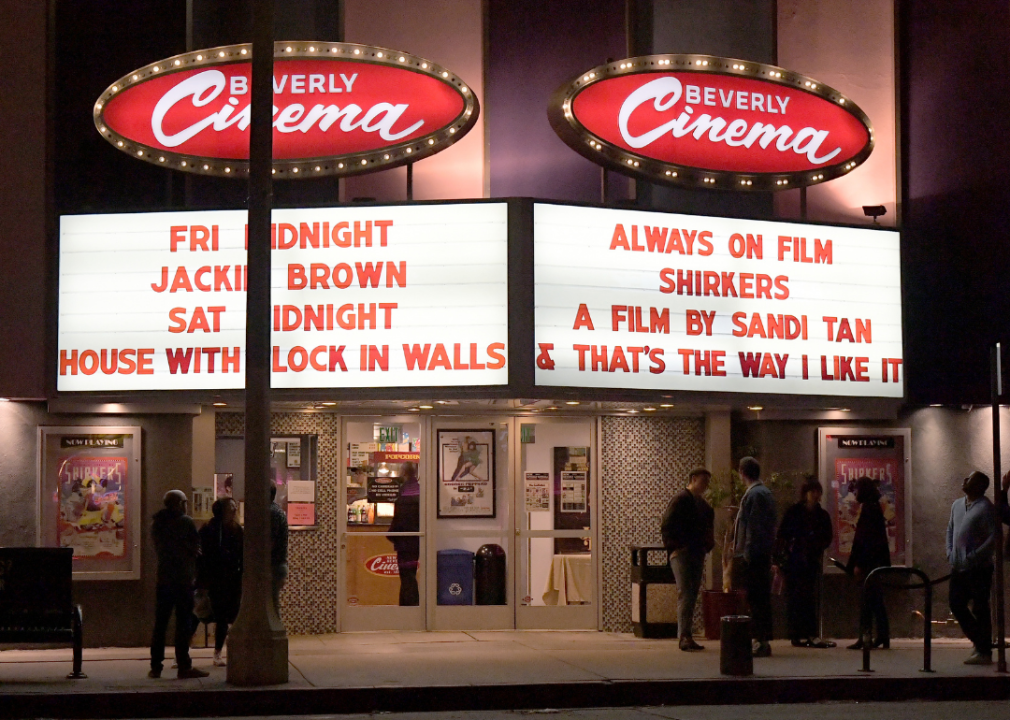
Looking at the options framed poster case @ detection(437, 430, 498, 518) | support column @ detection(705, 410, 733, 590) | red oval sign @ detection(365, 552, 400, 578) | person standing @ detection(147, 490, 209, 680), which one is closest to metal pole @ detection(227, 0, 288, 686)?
person standing @ detection(147, 490, 209, 680)

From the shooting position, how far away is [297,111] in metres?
13.9

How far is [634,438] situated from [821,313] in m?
2.89

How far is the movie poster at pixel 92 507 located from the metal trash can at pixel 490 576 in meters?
4.16

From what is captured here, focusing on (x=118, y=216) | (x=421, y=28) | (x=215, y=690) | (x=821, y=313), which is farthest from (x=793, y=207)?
(x=215, y=690)

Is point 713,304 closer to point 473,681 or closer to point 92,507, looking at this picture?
point 473,681

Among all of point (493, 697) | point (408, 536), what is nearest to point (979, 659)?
point (493, 697)

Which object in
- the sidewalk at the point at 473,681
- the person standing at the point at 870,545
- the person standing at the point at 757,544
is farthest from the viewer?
the person standing at the point at 870,545

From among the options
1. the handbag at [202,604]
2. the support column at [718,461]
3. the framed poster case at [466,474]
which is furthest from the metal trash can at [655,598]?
the handbag at [202,604]

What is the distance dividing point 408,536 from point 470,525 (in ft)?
2.51

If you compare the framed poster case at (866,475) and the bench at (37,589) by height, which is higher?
the framed poster case at (866,475)

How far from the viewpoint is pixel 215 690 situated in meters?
10.8

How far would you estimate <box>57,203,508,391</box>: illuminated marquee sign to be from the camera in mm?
13070

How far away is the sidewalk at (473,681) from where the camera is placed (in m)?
10.6

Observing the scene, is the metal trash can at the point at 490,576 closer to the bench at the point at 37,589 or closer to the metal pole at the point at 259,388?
the metal pole at the point at 259,388
